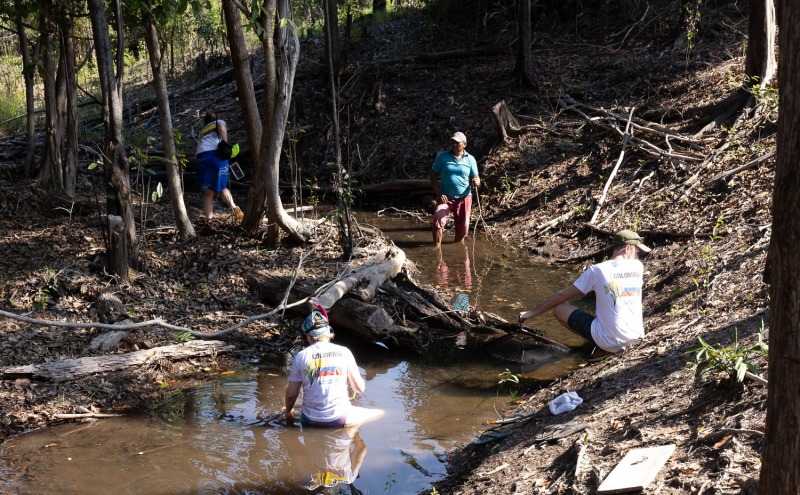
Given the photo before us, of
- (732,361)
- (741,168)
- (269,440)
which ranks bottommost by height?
(269,440)

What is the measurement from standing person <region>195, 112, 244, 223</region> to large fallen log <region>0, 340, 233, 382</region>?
4220 mm

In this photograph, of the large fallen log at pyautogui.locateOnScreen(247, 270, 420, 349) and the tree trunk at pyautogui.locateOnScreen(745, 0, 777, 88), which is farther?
the tree trunk at pyautogui.locateOnScreen(745, 0, 777, 88)

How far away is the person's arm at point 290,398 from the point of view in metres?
6.48

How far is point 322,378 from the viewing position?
6.38 meters

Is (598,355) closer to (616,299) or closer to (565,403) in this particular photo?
(616,299)

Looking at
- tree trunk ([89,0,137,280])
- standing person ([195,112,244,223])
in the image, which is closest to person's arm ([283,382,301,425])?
tree trunk ([89,0,137,280])

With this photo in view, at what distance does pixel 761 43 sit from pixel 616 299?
7890mm

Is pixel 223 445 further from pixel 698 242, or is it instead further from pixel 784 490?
pixel 698 242

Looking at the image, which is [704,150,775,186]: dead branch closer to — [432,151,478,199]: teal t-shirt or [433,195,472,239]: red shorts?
[432,151,478,199]: teal t-shirt

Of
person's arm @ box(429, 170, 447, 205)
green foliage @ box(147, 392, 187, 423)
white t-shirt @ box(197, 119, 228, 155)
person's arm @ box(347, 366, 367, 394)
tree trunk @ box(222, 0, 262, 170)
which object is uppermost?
tree trunk @ box(222, 0, 262, 170)

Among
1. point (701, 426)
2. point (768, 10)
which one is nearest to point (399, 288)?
point (701, 426)

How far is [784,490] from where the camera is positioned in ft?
9.62

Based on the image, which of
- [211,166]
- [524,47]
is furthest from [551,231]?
[211,166]

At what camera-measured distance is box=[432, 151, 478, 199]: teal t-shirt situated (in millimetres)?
12500
